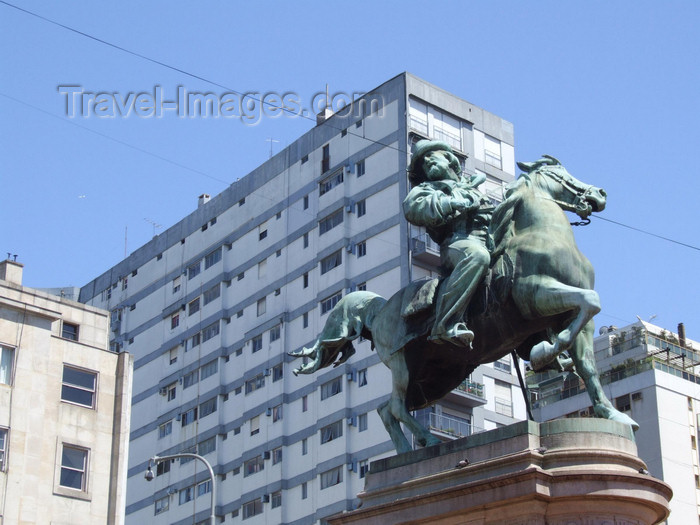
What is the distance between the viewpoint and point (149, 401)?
98.6m

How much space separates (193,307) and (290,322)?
41.9ft

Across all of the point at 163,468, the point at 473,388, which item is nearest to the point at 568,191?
the point at 473,388

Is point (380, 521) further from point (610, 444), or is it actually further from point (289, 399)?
point (289, 399)

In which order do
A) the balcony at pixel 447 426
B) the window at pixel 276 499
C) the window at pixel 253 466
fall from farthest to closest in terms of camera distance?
the window at pixel 253 466 → the window at pixel 276 499 → the balcony at pixel 447 426

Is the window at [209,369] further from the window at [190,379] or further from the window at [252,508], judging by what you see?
the window at [252,508]

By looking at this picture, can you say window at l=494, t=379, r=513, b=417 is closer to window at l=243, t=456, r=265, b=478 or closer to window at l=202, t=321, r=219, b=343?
window at l=243, t=456, r=265, b=478

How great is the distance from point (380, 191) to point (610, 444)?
63255 millimetres

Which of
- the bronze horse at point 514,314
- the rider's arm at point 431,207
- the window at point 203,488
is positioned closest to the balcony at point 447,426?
the window at point 203,488

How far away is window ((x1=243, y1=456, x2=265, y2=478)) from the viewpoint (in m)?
85.9

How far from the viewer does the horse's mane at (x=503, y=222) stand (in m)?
21.4

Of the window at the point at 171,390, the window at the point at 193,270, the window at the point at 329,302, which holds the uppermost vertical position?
the window at the point at 193,270

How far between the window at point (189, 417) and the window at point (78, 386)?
1644 inches

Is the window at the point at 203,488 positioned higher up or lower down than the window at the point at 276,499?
higher up

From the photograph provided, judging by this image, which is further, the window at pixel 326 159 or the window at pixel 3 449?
the window at pixel 326 159
